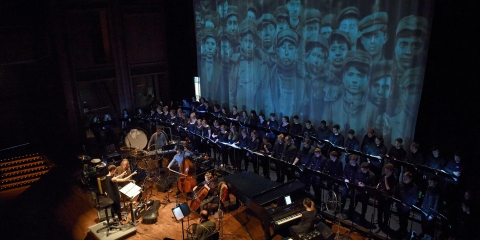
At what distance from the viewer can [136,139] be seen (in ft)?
40.7

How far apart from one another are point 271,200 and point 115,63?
10823mm

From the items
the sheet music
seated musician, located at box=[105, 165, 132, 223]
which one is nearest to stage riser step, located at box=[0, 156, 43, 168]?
seated musician, located at box=[105, 165, 132, 223]

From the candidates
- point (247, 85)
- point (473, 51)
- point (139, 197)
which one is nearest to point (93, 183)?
point (139, 197)

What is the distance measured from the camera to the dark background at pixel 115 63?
9.09m

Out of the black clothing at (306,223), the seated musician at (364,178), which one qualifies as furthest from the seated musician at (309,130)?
the black clothing at (306,223)

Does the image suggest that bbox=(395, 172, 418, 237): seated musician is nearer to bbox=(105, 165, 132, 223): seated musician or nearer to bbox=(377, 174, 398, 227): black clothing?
bbox=(377, 174, 398, 227): black clothing

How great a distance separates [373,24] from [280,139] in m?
4.37

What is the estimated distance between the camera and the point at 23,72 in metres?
14.5

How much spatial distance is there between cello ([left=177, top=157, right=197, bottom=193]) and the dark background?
577 centimetres

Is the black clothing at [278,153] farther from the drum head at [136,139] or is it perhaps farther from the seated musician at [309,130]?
the drum head at [136,139]

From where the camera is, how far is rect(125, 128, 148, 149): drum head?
1237 cm

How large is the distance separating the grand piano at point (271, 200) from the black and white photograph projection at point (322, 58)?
4348mm

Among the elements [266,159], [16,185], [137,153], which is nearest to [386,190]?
[266,159]

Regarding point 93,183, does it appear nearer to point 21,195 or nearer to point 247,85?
point 21,195
